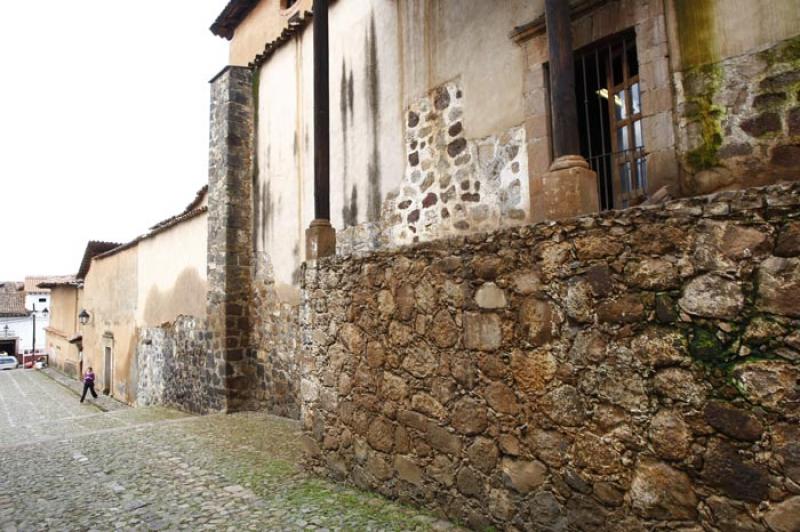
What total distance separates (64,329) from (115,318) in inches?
447

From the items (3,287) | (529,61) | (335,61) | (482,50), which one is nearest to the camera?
(529,61)

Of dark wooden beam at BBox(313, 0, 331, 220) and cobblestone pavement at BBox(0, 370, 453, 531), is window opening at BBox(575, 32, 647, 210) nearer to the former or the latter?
dark wooden beam at BBox(313, 0, 331, 220)

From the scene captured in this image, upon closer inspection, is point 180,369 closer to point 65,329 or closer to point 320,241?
point 320,241

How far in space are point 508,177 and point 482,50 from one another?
1.39m

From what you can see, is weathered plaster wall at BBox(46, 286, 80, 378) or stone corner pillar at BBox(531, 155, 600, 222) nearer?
stone corner pillar at BBox(531, 155, 600, 222)

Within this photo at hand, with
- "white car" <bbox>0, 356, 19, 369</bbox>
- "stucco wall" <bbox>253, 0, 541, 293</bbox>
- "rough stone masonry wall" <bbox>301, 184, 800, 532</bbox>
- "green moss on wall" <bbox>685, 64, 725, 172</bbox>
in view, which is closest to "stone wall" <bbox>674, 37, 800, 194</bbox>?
"green moss on wall" <bbox>685, 64, 725, 172</bbox>

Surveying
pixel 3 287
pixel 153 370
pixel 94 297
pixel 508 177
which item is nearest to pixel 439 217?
pixel 508 177

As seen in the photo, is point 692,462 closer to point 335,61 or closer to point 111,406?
point 335,61

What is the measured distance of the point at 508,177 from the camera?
4.80 m

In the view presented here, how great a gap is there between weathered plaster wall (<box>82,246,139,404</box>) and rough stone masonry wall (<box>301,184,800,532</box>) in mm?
11794

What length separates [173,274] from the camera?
427 inches

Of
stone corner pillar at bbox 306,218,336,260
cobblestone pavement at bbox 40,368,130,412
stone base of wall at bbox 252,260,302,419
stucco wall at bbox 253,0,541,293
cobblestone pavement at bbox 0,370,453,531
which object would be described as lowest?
cobblestone pavement at bbox 40,368,130,412

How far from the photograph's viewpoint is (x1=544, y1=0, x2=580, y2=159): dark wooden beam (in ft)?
10.6

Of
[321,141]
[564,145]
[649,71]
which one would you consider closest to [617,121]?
[649,71]
